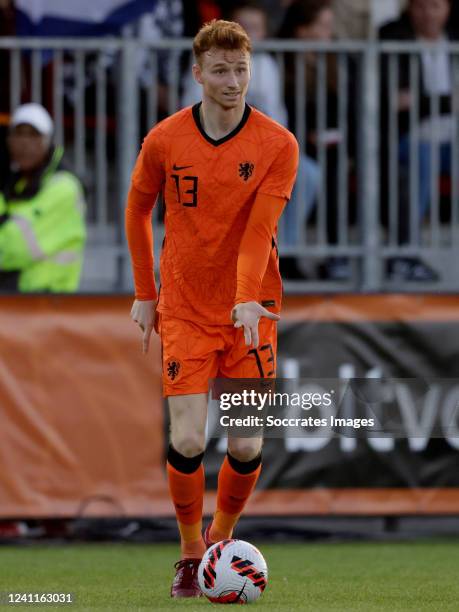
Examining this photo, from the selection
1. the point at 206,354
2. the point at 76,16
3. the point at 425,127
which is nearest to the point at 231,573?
the point at 206,354

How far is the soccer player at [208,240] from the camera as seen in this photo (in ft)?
22.4

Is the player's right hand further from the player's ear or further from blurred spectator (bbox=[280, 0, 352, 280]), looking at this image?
blurred spectator (bbox=[280, 0, 352, 280])

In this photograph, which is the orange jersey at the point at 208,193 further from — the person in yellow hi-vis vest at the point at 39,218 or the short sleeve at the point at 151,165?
the person in yellow hi-vis vest at the point at 39,218

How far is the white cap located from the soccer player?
342 centimetres

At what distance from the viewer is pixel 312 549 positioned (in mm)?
9633

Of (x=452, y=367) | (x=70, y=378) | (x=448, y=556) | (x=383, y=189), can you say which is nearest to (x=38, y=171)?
(x=70, y=378)

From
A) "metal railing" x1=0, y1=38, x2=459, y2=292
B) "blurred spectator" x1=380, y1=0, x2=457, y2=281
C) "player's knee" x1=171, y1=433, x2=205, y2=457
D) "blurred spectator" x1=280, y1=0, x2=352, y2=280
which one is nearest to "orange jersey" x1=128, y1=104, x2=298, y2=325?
"player's knee" x1=171, y1=433, x2=205, y2=457

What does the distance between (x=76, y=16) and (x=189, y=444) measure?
6.30 meters

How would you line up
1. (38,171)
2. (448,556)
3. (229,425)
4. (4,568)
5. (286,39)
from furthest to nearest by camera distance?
(286,39) < (38,171) < (448,556) < (4,568) < (229,425)

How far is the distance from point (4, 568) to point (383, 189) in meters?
4.02

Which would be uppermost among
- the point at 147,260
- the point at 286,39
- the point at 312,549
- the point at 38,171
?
the point at 286,39

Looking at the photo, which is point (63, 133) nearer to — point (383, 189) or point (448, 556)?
point (383, 189)

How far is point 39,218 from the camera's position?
34.6ft

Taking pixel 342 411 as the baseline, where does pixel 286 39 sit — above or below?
above
